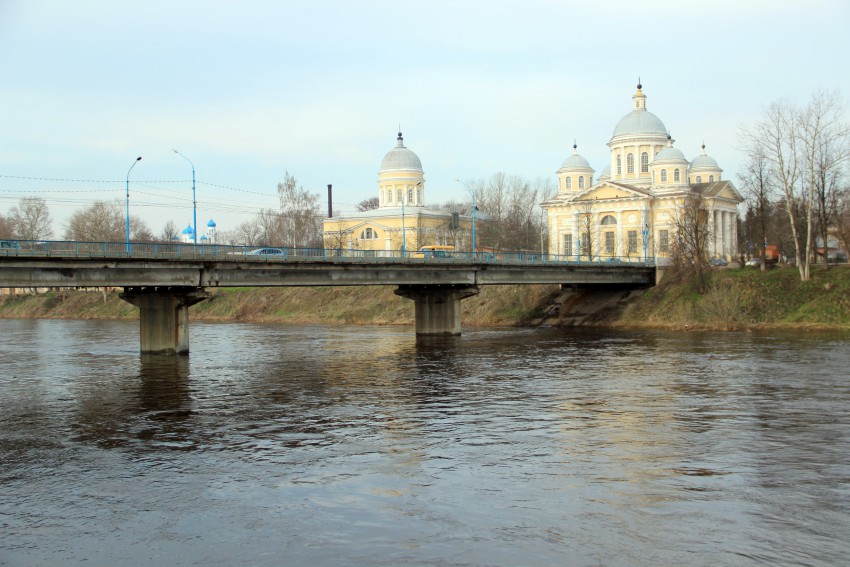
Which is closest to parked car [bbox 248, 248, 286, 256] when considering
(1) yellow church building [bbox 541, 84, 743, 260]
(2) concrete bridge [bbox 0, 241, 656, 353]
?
(2) concrete bridge [bbox 0, 241, 656, 353]

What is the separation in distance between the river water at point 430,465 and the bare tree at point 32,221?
90182 mm

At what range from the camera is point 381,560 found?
1603 cm

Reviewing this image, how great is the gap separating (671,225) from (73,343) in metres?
63.9

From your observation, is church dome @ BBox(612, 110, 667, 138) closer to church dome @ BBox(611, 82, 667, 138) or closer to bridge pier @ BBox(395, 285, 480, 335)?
church dome @ BBox(611, 82, 667, 138)

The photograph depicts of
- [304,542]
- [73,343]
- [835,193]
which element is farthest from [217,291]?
[304,542]

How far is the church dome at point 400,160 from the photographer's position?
5157 inches

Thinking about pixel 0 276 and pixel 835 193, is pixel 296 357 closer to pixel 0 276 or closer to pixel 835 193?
pixel 0 276

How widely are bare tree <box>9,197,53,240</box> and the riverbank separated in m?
22.5

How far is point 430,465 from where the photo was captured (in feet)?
74.9

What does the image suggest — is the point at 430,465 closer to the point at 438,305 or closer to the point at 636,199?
the point at 438,305

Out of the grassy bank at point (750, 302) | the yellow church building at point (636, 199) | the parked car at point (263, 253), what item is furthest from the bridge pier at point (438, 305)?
the yellow church building at point (636, 199)

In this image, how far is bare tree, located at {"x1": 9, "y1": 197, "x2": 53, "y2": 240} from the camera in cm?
12762

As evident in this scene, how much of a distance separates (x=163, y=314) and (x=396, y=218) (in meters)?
75.9

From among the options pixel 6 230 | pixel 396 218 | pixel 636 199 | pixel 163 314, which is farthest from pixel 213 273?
pixel 6 230
